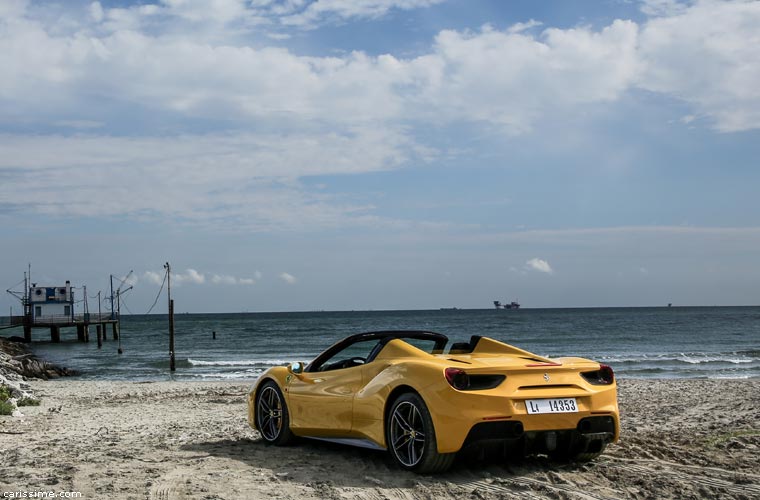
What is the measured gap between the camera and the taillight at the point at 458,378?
652 cm

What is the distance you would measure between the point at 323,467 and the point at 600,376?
8.70 feet

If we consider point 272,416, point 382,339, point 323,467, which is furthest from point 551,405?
point 272,416

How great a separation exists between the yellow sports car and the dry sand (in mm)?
263

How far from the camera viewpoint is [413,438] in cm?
684

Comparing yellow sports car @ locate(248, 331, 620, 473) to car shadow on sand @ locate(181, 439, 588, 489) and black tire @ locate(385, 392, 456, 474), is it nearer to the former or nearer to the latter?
black tire @ locate(385, 392, 456, 474)

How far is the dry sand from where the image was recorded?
629cm

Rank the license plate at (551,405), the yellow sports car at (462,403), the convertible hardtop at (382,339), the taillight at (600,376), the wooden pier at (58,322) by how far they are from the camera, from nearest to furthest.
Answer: the yellow sports car at (462,403) < the license plate at (551,405) < the taillight at (600,376) < the convertible hardtop at (382,339) < the wooden pier at (58,322)

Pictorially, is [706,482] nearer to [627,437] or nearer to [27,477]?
[627,437]

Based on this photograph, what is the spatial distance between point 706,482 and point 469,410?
78.8 inches

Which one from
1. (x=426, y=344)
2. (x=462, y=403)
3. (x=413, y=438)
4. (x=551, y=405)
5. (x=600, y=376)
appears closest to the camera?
(x=462, y=403)

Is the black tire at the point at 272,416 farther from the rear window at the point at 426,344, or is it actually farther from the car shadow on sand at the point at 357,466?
the rear window at the point at 426,344

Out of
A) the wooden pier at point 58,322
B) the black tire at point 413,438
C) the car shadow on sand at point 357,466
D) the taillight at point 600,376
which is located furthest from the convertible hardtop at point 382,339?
the wooden pier at point 58,322

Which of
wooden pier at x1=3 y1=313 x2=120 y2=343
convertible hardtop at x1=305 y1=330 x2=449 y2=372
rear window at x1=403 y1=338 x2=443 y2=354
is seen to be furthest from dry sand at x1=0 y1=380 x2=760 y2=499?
wooden pier at x1=3 y1=313 x2=120 y2=343

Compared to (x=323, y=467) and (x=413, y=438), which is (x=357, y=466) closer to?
(x=323, y=467)
